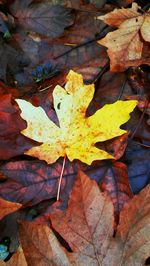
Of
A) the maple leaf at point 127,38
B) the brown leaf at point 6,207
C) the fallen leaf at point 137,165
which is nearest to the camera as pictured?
the brown leaf at point 6,207

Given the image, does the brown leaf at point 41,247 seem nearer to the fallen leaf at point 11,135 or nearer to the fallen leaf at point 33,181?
the fallen leaf at point 33,181

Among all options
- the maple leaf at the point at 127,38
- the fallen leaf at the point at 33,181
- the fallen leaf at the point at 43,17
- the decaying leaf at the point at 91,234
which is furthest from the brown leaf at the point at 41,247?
the fallen leaf at the point at 43,17

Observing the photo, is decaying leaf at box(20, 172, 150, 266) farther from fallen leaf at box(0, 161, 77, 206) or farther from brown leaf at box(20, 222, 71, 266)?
fallen leaf at box(0, 161, 77, 206)

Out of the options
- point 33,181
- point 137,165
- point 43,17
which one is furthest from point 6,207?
point 43,17

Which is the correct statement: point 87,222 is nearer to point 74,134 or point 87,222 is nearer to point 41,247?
point 41,247

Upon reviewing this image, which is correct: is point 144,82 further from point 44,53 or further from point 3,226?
point 3,226

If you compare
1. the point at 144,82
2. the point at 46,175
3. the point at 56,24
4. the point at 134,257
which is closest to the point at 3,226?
the point at 46,175
